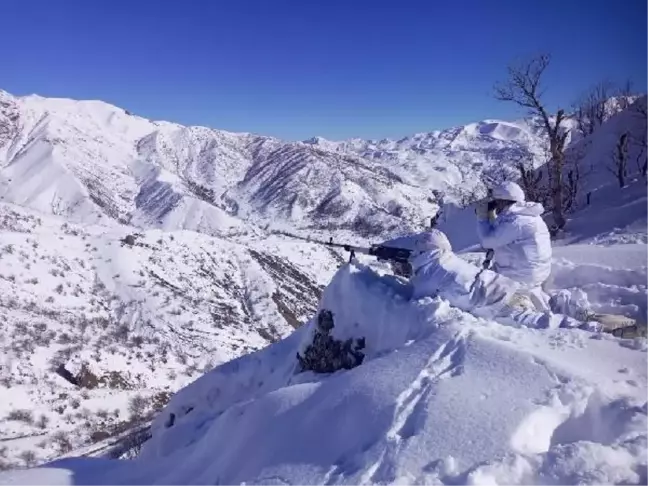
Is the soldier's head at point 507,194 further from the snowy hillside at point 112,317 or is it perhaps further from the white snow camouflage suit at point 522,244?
the snowy hillside at point 112,317

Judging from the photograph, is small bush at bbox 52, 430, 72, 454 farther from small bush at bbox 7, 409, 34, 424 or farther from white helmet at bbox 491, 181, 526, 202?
white helmet at bbox 491, 181, 526, 202

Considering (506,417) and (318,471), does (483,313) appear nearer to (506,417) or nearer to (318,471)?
(506,417)

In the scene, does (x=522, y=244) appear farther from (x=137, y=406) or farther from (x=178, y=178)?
(x=178, y=178)

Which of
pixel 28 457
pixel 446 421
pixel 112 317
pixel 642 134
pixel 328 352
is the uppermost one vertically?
pixel 642 134

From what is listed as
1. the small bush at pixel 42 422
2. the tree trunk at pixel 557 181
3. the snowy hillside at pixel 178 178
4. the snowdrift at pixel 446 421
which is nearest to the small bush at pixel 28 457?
the small bush at pixel 42 422

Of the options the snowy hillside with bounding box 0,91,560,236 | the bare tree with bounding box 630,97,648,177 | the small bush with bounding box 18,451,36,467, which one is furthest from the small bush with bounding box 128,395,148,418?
the snowy hillside with bounding box 0,91,560,236

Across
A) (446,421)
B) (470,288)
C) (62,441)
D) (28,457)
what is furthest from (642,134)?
(28,457)

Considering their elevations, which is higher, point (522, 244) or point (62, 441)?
point (522, 244)
